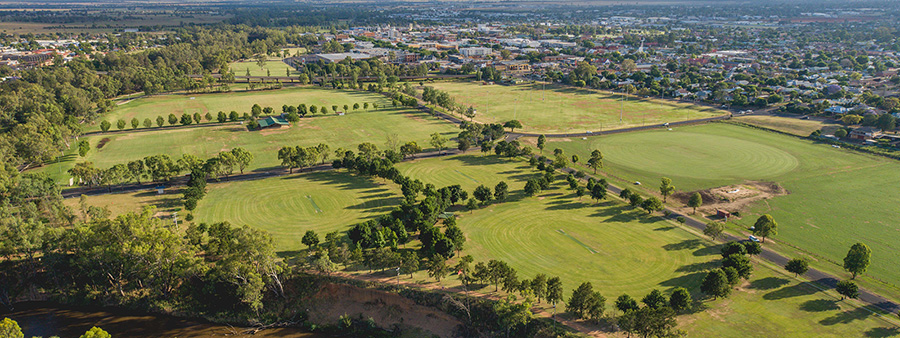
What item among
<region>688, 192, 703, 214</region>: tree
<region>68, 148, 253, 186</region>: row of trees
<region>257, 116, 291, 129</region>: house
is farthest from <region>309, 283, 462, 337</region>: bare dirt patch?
<region>257, 116, 291, 129</region>: house

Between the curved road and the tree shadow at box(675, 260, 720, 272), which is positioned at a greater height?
the curved road

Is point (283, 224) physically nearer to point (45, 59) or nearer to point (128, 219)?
point (128, 219)

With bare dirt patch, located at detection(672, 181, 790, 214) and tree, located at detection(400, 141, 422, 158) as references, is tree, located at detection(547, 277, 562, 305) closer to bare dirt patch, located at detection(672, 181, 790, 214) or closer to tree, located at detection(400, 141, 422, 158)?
bare dirt patch, located at detection(672, 181, 790, 214)

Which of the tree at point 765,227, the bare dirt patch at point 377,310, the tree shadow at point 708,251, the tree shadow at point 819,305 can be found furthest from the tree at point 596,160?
the bare dirt patch at point 377,310

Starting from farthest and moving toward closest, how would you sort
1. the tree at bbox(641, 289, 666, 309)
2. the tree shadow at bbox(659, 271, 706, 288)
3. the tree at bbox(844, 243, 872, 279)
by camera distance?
the tree shadow at bbox(659, 271, 706, 288)
the tree at bbox(844, 243, 872, 279)
the tree at bbox(641, 289, 666, 309)

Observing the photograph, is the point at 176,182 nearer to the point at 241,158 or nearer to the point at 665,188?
the point at 241,158

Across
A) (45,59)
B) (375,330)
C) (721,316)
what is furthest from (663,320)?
(45,59)

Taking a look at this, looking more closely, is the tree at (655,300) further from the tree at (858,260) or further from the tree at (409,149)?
the tree at (409,149)

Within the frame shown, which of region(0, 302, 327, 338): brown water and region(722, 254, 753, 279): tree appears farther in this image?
region(722, 254, 753, 279): tree

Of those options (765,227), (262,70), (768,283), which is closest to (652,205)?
(765,227)
